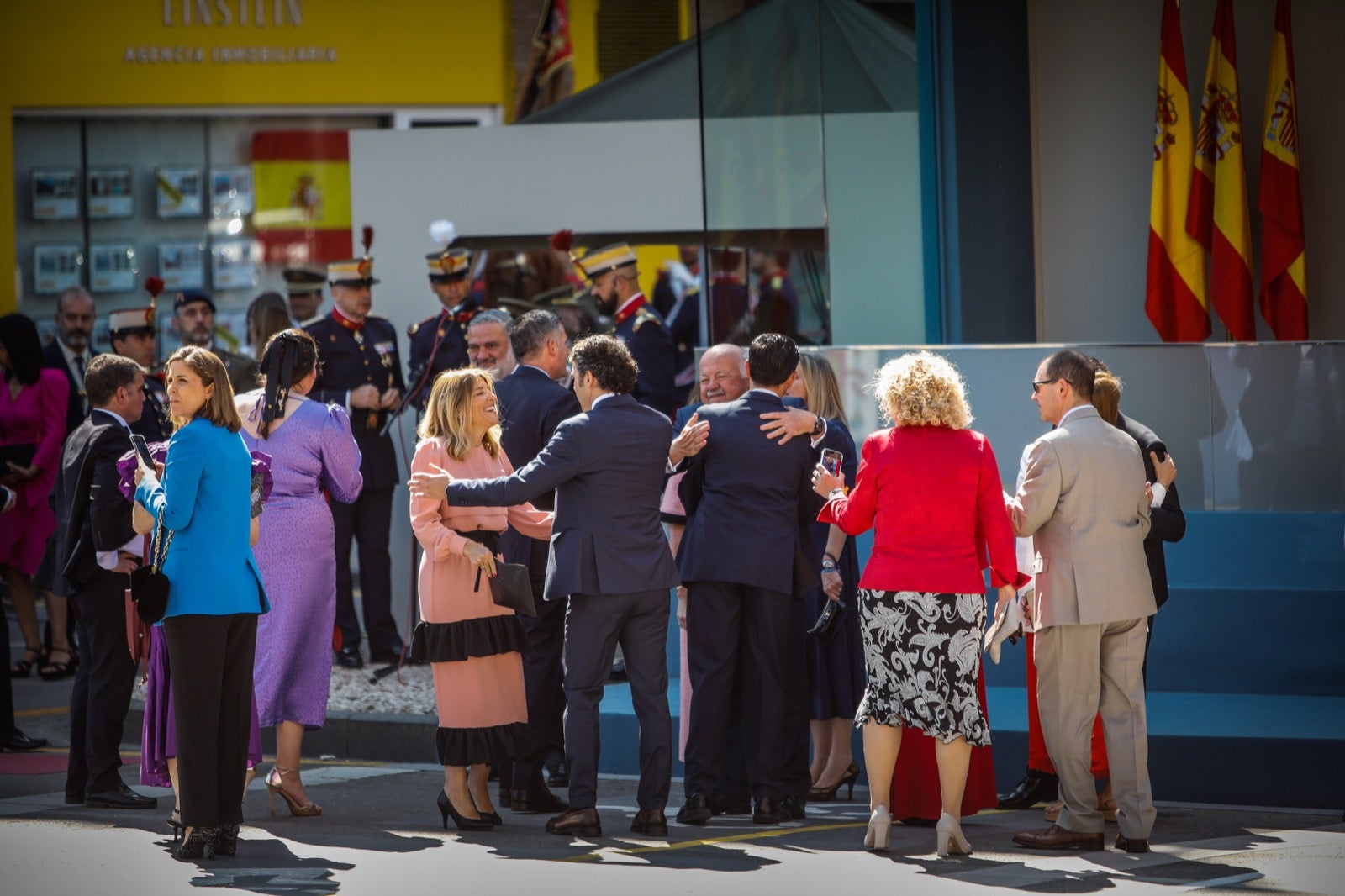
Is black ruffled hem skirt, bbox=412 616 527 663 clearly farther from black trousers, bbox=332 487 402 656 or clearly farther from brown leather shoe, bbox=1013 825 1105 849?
black trousers, bbox=332 487 402 656

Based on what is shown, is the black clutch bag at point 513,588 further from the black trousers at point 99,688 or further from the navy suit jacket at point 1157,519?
the navy suit jacket at point 1157,519

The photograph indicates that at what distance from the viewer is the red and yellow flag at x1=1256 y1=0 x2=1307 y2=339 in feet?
33.7

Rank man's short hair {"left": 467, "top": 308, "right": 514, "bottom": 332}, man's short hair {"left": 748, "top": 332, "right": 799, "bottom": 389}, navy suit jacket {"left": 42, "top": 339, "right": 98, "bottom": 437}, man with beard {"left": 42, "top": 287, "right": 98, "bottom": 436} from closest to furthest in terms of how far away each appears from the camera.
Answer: man's short hair {"left": 748, "top": 332, "right": 799, "bottom": 389} < man's short hair {"left": 467, "top": 308, "right": 514, "bottom": 332} < navy suit jacket {"left": 42, "top": 339, "right": 98, "bottom": 437} < man with beard {"left": 42, "top": 287, "right": 98, "bottom": 436}

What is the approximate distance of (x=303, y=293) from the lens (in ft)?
42.3

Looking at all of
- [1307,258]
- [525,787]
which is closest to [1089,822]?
[525,787]

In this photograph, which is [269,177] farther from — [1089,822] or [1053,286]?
[1089,822]

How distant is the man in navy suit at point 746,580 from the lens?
7.29 m

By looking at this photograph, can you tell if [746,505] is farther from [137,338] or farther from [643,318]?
[137,338]

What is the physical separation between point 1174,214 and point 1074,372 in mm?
4219

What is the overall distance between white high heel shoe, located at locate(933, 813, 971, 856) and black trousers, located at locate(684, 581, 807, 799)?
902mm

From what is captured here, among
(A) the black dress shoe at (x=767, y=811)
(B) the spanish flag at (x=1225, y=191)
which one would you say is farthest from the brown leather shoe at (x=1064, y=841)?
(B) the spanish flag at (x=1225, y=191)

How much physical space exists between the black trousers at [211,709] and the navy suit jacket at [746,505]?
1.79 meters

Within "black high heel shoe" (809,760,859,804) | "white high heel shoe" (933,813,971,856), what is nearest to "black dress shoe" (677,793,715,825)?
"black high heel shoe" (809,760,859,804)

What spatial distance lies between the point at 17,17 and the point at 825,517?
12952 millimetres
